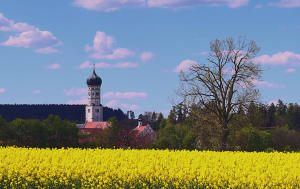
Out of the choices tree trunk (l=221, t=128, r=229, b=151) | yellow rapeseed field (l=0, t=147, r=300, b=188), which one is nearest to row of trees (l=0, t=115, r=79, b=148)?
tree trunk (l=221, t=128, r=229, b=151)

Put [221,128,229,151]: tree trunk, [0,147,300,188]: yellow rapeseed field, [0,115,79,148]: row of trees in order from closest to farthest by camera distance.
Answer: [0,147,300,188]: yellow rapeseed field
[221,128,229,151]: tree trunk
[0,115,79,148]: row of trees

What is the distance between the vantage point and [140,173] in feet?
57.0

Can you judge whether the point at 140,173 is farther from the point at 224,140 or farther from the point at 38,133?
the point at 38,133

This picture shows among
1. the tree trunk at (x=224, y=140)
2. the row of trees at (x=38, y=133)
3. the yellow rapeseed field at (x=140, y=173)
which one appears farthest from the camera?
the row of trees at (x=38, y=133)

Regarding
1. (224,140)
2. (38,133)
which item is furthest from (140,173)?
(38,133)

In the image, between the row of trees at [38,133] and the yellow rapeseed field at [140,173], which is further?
the row of trees at [38,133]

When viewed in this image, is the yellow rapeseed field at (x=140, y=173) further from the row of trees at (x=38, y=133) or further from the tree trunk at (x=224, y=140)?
the row of trees at (x=38, y=133)

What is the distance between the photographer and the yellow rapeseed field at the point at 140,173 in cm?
1670

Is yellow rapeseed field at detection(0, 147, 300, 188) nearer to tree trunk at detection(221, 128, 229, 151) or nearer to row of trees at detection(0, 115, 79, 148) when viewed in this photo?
tree trunk at detection(221, 128, 229, 151)

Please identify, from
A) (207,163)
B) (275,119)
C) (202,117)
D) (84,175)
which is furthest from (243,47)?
(275,119)

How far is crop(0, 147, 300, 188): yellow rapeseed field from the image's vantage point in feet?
54.8

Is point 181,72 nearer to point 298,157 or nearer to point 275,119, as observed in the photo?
point 298,157

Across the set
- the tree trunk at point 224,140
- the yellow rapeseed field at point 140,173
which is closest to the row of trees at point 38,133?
the tree trunk at point 224,140

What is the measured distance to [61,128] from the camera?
71.8 metres
